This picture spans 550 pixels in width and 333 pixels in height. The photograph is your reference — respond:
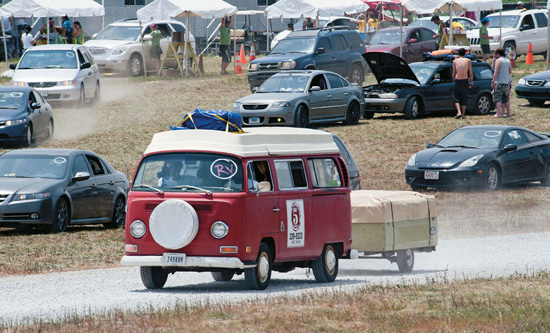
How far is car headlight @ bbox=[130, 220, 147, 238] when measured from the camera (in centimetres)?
1079

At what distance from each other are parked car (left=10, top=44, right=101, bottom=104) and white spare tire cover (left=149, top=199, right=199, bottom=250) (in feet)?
65.2

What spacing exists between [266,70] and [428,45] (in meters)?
9.42

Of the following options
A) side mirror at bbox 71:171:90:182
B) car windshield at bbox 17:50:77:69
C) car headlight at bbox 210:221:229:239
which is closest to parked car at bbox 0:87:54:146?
car windshield at bbox 17:50:77:69

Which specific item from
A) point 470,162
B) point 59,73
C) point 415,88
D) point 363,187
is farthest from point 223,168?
point 59,73

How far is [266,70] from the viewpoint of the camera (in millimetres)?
32156

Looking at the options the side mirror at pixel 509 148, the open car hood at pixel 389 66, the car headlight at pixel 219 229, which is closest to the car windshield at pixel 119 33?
the open car hood at pixel 389 66

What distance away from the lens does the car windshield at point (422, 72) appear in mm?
29953

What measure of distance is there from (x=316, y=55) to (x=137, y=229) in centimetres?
2258

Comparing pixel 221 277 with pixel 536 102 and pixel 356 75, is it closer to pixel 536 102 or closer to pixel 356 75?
pixel 536 102

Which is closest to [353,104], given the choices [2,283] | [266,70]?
[266,70]

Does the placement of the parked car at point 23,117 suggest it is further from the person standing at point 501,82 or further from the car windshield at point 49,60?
the person standing at point 501,82

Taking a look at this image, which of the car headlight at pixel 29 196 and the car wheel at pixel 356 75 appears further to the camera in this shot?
the car wheel at pixel 356 75

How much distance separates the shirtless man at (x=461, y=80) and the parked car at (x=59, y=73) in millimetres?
10814

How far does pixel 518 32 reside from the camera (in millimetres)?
43594
